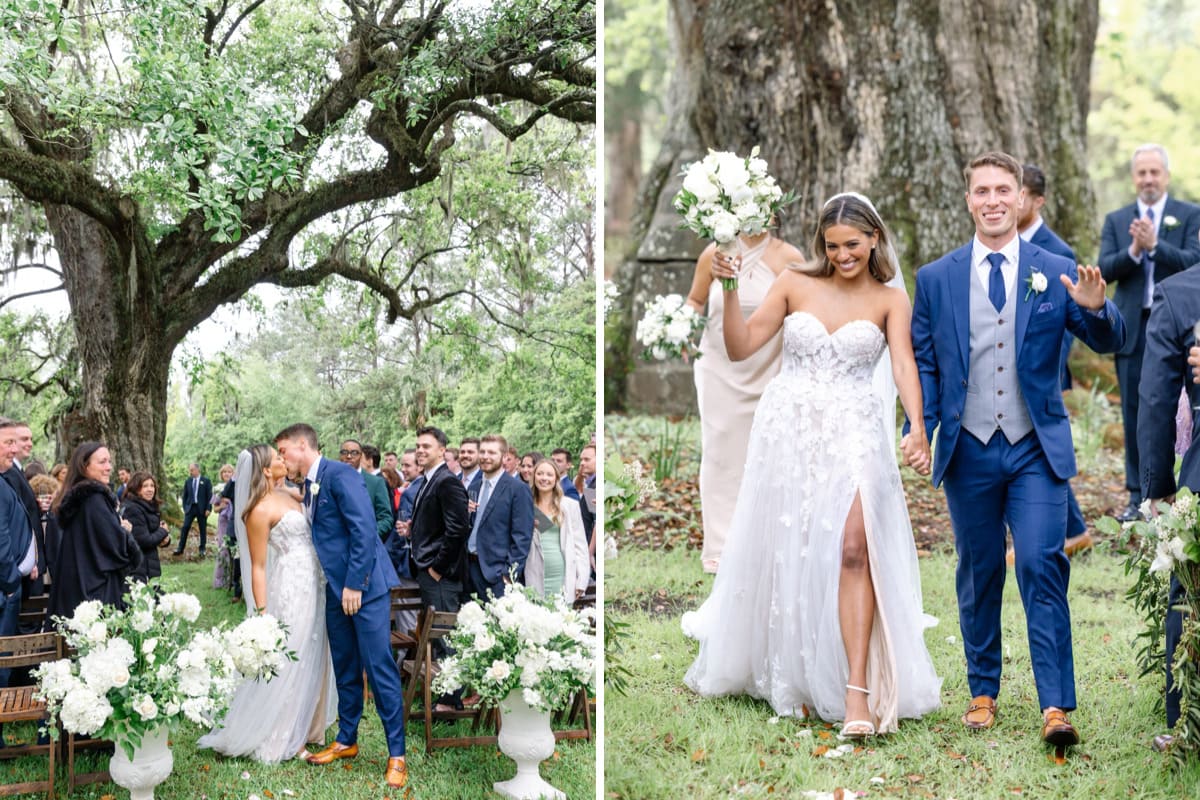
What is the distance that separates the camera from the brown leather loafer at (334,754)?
20.3ft

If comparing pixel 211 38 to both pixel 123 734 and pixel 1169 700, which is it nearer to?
pixel 123 734

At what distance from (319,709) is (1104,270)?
5866 mm

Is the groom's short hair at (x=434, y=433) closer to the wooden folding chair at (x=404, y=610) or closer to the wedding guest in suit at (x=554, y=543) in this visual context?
the wedding guest in suit at (x=554, y=543)

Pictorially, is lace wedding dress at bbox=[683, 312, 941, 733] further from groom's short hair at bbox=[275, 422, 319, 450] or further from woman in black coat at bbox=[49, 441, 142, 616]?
woman in black coat at bbox=[49, 441, 142, 616]

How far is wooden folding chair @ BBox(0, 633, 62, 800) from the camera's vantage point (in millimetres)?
5570

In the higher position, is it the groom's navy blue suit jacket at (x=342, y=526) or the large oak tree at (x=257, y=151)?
the large oak tree at (x=257, y=151)

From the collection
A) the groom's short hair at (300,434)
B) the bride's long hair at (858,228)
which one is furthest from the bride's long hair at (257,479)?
the bride's long hair at (858,228)

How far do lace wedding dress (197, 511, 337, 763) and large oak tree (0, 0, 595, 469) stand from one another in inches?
58.1

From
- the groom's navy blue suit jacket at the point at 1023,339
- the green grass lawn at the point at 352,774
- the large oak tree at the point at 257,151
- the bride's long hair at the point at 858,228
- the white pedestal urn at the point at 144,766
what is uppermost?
the large oak tree at the point at 257,151

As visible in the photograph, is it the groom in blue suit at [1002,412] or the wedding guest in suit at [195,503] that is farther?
the wedding guest in suit at [195,503]

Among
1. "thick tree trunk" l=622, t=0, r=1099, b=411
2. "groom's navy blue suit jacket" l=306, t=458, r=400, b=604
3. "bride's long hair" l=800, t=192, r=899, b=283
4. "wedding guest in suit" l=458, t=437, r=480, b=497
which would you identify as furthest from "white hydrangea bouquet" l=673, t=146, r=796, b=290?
"thick tree trunk" l=622, t=0, r=1099, b=411

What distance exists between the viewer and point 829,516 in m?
4.86

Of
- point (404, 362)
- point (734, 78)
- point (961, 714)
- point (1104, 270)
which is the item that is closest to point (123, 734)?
point (404, 362)

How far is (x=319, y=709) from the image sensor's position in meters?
6.48
